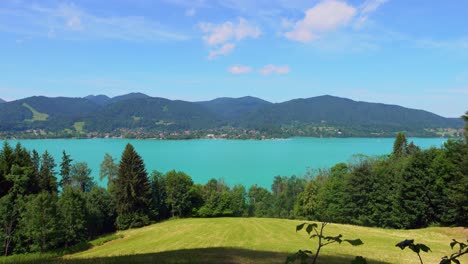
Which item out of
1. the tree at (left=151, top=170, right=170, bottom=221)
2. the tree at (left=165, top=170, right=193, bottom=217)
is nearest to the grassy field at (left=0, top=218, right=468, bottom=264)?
the tree at (left=165, top=170, right=193, bottom=217)

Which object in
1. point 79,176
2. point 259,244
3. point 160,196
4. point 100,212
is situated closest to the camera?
point 259,244

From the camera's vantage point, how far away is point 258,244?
704 inches

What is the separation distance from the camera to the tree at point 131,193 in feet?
129

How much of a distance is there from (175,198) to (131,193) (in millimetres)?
7537

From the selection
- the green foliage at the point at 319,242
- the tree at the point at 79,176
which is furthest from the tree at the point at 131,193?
the green foliage at the point at 319,242

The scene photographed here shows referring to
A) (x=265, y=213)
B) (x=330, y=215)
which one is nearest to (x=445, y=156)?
(x=330, y=215)

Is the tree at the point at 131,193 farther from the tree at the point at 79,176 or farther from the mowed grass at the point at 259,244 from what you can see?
the tree at the point at 79,176

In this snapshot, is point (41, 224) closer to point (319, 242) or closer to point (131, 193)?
point (131, 193)

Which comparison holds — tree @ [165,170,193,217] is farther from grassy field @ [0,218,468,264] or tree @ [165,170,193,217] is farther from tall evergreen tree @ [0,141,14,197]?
tall evergreen tree @ [0,141,14,197]

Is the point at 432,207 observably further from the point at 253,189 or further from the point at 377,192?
the point at 253,189

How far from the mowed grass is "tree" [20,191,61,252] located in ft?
16.7

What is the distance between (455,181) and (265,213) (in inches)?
1459

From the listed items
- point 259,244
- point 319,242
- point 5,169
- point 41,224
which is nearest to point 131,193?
point 41,224

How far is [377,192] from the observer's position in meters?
36.8
